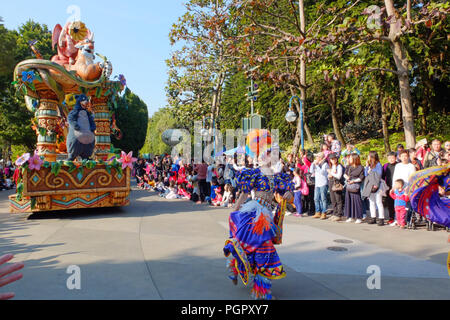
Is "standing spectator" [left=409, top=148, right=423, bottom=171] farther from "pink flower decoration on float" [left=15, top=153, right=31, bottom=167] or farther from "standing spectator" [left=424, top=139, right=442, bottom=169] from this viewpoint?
"pink flower decoration on float" [left=15, top=153, right=31, bottom=167]

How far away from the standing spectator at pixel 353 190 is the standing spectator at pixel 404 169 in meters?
0.85

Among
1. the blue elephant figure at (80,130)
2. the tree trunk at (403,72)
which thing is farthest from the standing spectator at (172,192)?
the tree trunk at (403,72)

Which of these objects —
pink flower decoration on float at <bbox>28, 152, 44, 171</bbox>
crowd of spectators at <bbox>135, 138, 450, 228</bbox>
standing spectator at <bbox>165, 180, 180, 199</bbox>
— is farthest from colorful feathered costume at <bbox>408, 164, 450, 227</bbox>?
standing spectator at <bbox>165, 180, 180, 199</bbox>

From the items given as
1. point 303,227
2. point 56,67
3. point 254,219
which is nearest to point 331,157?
point 303,227

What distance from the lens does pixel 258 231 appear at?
164 inches

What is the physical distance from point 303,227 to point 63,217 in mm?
6429

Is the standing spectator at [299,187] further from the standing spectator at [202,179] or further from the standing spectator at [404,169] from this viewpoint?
the standing spectator at [202,179]

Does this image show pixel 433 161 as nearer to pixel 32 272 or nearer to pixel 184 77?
pixel 32 272

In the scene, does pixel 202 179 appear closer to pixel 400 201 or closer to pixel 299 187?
pixel 299 187

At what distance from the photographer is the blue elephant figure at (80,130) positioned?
9.66 metres

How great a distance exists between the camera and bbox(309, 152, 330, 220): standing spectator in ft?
31.8

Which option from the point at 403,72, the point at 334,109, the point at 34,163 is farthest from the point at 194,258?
the point at 334,109

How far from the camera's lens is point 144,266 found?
17.3ft

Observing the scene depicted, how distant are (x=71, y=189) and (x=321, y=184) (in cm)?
682
